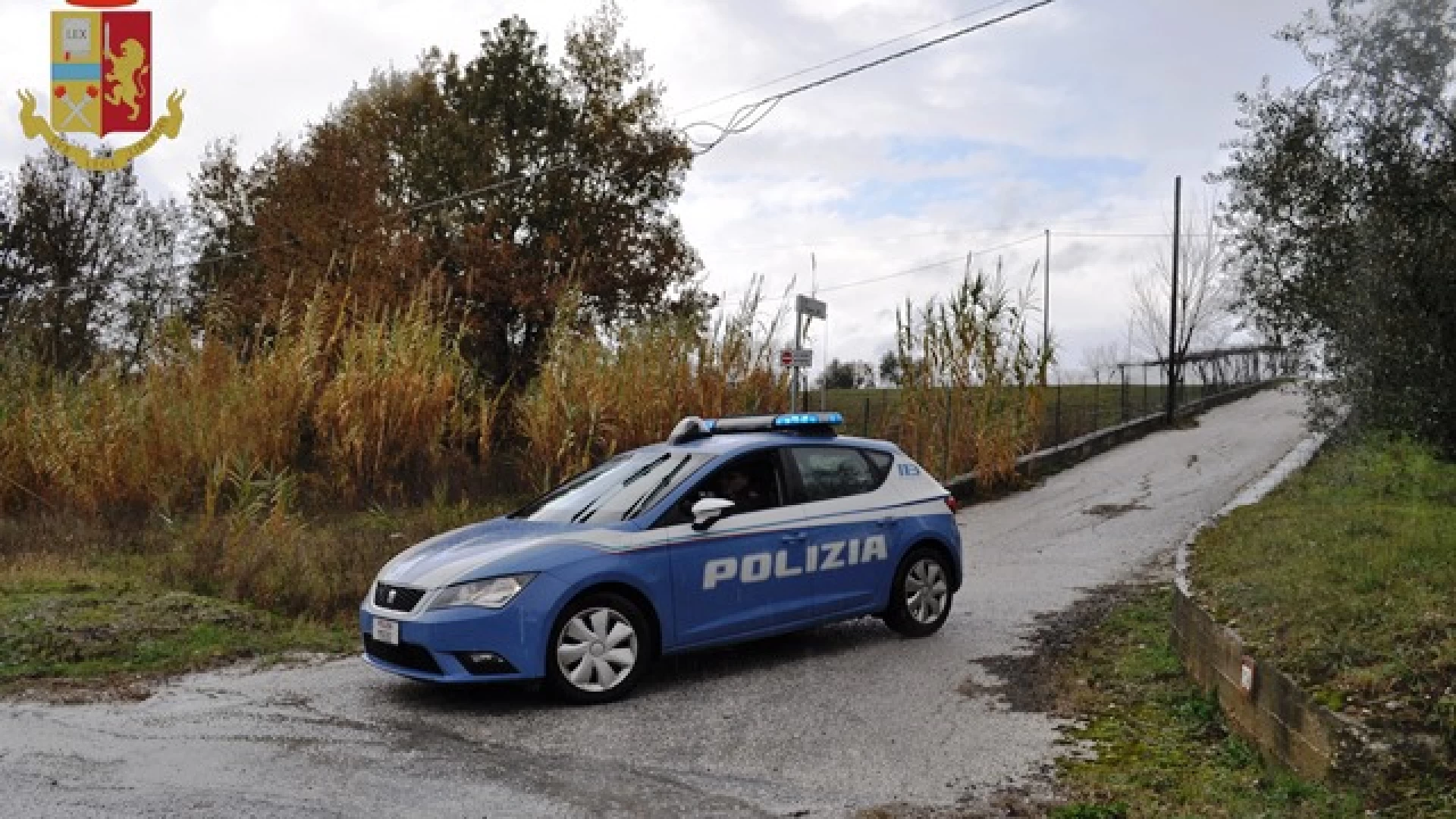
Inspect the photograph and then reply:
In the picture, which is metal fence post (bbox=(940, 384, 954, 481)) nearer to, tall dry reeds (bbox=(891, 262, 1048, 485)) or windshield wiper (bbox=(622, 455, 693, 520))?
tall dry reeds (bbox=(891, 262, 1048, 485))

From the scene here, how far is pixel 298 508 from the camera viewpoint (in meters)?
15.6

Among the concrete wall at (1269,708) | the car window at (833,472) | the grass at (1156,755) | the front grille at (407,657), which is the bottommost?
the grass at (1156,755)

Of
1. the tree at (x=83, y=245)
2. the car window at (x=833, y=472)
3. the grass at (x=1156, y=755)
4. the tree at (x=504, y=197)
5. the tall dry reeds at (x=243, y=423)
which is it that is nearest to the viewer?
the grass at (x=1156, y=755)

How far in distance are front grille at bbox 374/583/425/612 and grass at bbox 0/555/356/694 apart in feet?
6.26

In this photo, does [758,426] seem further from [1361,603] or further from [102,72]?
[102,72]

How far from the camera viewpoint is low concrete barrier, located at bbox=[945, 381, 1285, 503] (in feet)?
65.5

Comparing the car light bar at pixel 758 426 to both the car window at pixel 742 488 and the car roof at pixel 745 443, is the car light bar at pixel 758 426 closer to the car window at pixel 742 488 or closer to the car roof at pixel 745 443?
the car roof at pixel 745 443

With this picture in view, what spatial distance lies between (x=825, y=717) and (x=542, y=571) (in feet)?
5.88

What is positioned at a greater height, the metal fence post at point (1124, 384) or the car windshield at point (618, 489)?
the metal fence post at point (1124, 384)

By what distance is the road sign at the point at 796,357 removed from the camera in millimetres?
17922

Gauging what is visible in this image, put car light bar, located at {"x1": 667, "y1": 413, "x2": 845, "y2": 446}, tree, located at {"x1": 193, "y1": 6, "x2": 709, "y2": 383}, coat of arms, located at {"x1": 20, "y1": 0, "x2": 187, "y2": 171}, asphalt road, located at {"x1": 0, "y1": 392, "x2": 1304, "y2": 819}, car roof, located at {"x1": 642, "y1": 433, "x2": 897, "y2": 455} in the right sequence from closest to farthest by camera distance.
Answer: asphalt road, located at {"x1": 0, "y1": 392, "x2": 1304, "y2": 819}
car roof, located at {"x1": 642, "y1": 433, "x2": 897, "y2": 455}
car light bar, located at {"x1": 667, "y1": 413, "x2": 845, "y2": 446}
coat of arms, located at {"x1": 20, "y1": 0, "x2": 187, "y2": 171}
tree, located at {"x1": 193, "y1": 6, "x2": 709, "y2": 383}

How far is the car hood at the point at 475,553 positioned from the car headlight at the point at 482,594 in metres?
0.04

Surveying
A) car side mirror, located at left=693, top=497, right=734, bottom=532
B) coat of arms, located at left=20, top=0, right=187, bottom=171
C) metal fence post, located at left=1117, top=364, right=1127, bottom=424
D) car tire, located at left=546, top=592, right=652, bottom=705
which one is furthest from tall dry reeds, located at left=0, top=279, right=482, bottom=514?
metal fence post, located at left=1117, top=364, right=1127, bottom=424

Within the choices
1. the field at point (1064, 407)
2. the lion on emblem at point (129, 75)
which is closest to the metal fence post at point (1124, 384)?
the field at point (1064, 407)
